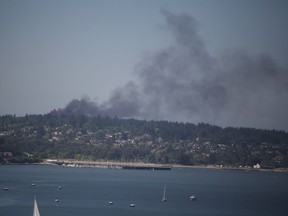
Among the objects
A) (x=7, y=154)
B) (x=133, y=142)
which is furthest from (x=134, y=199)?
(x=133, y=142)

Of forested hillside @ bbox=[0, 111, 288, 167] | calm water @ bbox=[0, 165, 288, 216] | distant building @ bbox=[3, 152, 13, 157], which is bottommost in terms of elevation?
calm water @ bbox=[0, 165, 288, 216]

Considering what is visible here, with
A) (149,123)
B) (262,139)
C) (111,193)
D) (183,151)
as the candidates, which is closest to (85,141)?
(183,151)

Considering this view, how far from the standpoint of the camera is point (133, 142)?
17262cm

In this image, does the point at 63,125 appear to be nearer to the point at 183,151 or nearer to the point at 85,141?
the point at 85,141

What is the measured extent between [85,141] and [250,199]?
100451 mm

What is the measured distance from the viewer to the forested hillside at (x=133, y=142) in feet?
473

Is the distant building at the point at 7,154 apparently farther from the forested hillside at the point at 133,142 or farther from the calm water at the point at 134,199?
the calm water at the point at 134,199

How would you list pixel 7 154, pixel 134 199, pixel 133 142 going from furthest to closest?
pixel 133 142 < pixel 7 154 < pixel 134 199

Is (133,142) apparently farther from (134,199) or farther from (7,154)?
(134,199)

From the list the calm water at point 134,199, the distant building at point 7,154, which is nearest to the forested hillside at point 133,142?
the distant building at point 7,154

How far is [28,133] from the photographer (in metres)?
164

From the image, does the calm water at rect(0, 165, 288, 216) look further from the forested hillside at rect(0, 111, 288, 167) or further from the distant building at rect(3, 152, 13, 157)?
the forested hillside at rect(0, 111, 288, 167)

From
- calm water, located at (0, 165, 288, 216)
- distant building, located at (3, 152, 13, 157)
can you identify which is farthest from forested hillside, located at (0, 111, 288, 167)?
calm water, located at (0, 165, 288, 216)

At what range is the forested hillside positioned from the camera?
14430 cm
